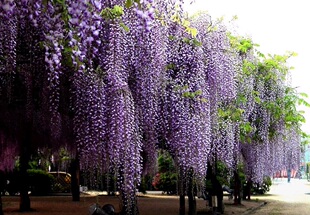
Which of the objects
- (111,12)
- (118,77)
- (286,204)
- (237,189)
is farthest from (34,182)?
(111,12)

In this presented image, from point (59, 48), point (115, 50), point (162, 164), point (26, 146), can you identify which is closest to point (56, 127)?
point (115, 50)

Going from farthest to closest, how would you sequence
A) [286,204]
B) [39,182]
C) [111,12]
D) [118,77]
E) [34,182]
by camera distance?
[39,182], [34,182], [286,204], [118,77], [111,12]

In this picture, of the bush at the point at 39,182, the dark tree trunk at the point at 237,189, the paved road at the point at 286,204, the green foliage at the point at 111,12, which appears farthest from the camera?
the bush at the point at 39,182

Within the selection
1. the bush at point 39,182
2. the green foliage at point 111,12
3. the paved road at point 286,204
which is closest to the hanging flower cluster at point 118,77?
the green foliage at point 111,12

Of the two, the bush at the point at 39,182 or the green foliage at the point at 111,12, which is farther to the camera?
the bush at the point at 39,182

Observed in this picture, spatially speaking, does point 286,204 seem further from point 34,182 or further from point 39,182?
Result: point 34,182

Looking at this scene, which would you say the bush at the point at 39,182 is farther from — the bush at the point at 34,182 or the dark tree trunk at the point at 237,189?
Result: the dark tree trunk at the point at 237,189

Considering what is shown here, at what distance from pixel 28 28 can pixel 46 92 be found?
1353 millimetres

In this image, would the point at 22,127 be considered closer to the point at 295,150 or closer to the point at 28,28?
the point at 28,28

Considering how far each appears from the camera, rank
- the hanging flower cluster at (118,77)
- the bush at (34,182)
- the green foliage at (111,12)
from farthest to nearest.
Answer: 1. the bush at (34,182)
2. the green foliage at (111,12)
3. the hanging flower cluster at (118,77)

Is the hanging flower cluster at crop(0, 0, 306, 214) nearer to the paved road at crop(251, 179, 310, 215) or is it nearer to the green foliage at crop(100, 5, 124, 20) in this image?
the green foliage at crop(100, 5, 124, 20)

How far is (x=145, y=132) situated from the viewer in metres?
9.63

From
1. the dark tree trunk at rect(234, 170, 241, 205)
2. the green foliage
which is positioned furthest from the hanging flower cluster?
the dark tree trunk at rect(234, 170, 241, 205)

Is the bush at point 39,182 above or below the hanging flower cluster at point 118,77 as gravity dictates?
below
